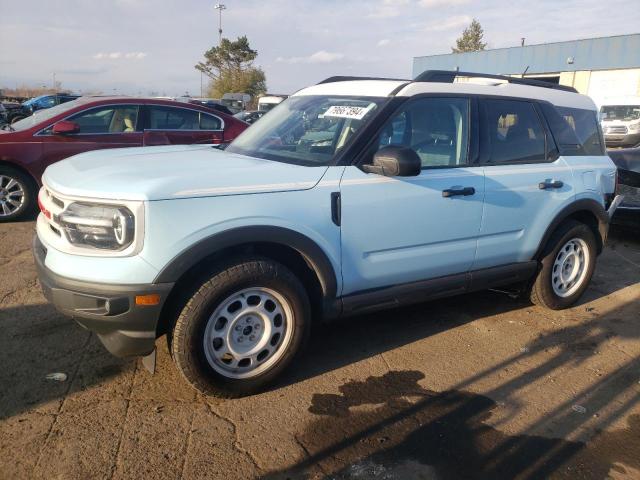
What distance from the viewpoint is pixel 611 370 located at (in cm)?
364

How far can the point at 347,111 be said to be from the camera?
353 cm

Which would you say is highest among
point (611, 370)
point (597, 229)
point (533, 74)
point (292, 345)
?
point (533, 74)

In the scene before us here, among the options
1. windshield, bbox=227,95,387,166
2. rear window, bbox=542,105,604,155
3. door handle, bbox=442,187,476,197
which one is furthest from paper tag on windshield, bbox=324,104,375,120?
rear window, bbox=542,105,604,155

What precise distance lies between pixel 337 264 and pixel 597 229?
2.88 m

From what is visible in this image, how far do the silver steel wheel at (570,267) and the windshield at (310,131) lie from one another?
2.31 meters

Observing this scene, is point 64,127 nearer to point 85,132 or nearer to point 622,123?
point 85,132

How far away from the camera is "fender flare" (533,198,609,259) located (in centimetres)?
429

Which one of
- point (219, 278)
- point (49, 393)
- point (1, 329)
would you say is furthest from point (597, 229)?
point (1, 329)

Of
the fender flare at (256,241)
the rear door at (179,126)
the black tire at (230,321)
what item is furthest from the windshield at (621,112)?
the black tire at (230,321)

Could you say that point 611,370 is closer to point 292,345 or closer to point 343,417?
point 343,417

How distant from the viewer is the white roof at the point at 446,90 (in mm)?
3562

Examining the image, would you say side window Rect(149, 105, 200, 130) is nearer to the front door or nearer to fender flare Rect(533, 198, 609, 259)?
the front door

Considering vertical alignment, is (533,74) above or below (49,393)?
above

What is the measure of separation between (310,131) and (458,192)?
3.60 feet
